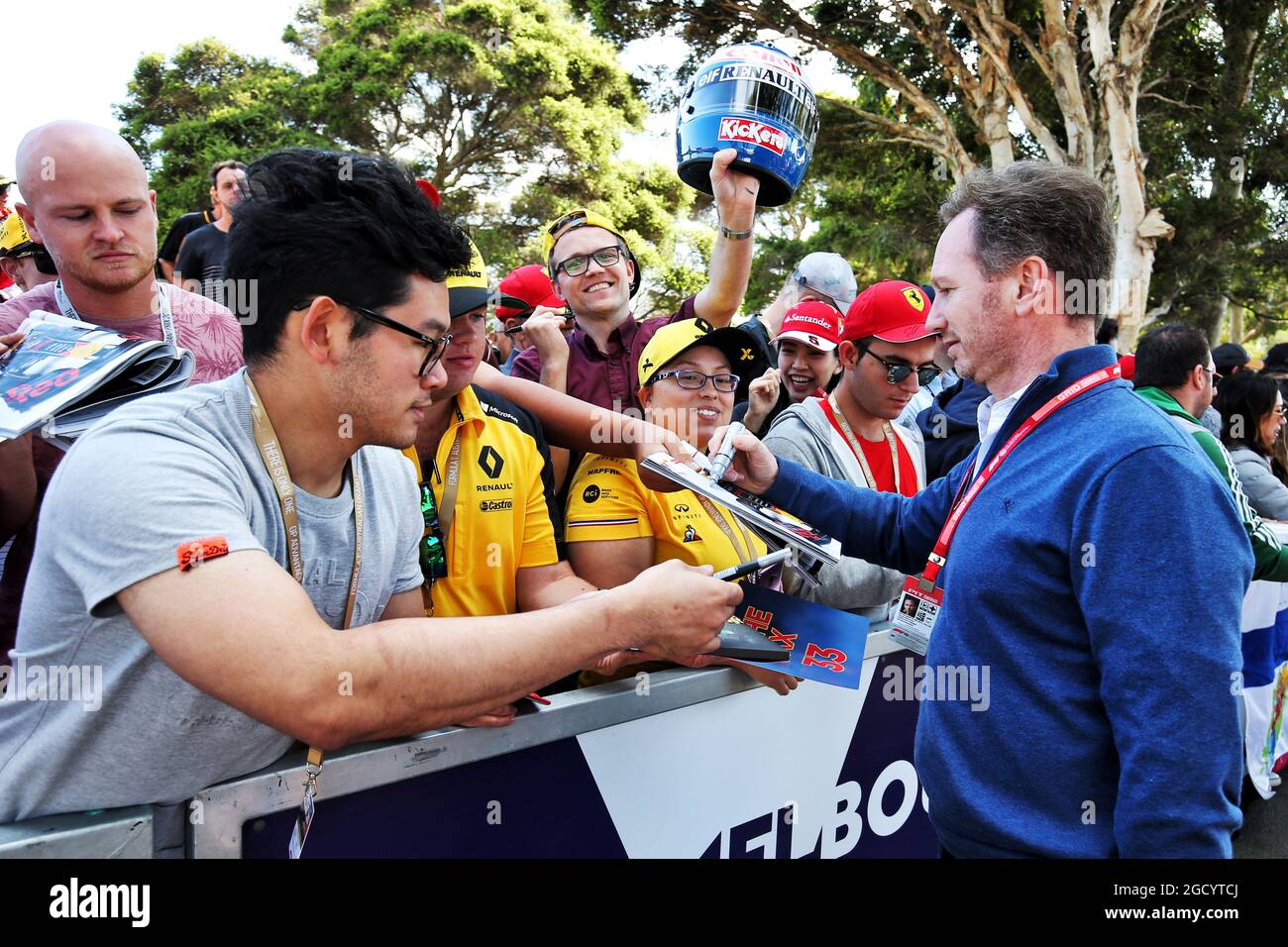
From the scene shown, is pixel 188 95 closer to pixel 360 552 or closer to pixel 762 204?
pixel 762 204

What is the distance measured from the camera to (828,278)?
242 inches

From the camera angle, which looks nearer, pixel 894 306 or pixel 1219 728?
pixel 1219 728

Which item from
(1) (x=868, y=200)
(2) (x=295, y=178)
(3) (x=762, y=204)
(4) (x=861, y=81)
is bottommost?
(2) (x=295, y=178)

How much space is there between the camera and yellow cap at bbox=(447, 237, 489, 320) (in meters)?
2.80

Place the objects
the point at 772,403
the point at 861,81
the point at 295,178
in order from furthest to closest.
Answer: the point at 861,81 < the point at 772,403 < the point at 295,178

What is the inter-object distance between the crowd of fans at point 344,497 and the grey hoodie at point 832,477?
0.04 ft

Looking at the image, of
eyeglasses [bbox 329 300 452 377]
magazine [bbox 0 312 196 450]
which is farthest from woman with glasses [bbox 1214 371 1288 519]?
magazine [bbox 0 312 196 450]

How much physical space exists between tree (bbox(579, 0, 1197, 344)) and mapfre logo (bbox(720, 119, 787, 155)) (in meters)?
13.0

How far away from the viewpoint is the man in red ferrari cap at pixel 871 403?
12.3 feet

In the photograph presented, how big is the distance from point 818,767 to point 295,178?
2.42 meters

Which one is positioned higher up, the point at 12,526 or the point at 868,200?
the point at 868,200

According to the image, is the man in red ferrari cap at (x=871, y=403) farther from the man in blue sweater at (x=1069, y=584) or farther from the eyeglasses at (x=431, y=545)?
the eyeglasses at (x=431, y=545)
